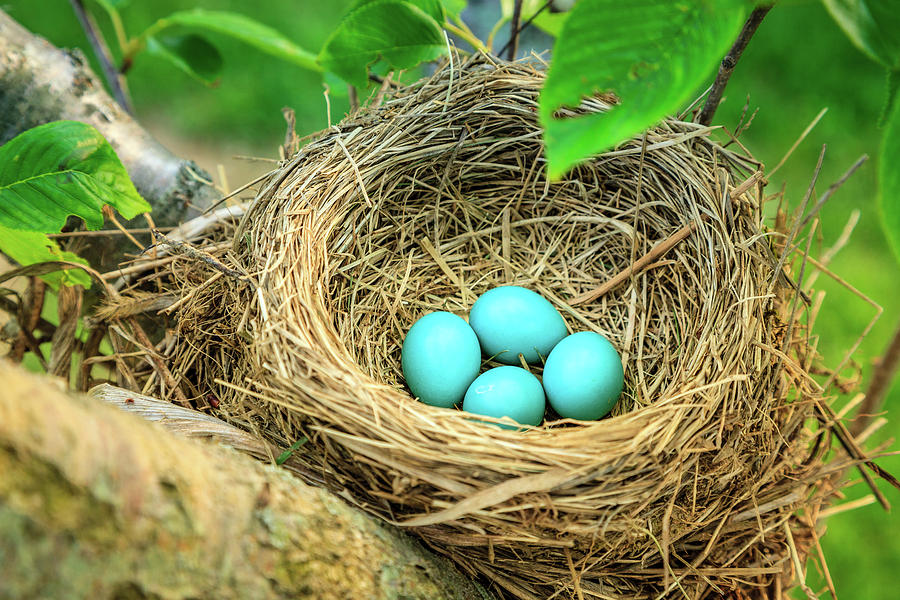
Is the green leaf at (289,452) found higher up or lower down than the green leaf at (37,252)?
lower down

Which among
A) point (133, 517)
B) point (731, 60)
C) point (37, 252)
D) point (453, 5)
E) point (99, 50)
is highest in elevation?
point (453, 5)

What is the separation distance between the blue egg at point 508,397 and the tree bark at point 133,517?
0.46 metres

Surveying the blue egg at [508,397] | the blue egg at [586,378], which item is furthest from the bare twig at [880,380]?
the blue egg at [508,397]

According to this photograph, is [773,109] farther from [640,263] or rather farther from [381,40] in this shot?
[381,40]

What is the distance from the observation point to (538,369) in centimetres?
126

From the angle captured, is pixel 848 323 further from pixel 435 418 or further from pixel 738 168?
pixel 435 418

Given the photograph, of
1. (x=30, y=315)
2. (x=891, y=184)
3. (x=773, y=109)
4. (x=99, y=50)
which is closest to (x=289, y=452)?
(x=30, y=315)

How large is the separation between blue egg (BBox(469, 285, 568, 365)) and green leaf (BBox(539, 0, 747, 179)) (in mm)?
699

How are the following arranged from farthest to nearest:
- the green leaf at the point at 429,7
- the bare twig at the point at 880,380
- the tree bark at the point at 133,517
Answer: the green leaf at the point at 429,7 < the bare twig at the point at 880,380 < the tree bark at the point at 133,517

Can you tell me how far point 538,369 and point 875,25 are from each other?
851mm

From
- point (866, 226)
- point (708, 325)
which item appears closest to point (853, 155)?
point (866, 226)

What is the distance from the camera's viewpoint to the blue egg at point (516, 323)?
117cm

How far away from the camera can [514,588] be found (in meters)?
0.82

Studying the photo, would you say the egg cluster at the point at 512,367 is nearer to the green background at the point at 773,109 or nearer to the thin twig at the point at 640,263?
the thin twig at the point at 640,263
